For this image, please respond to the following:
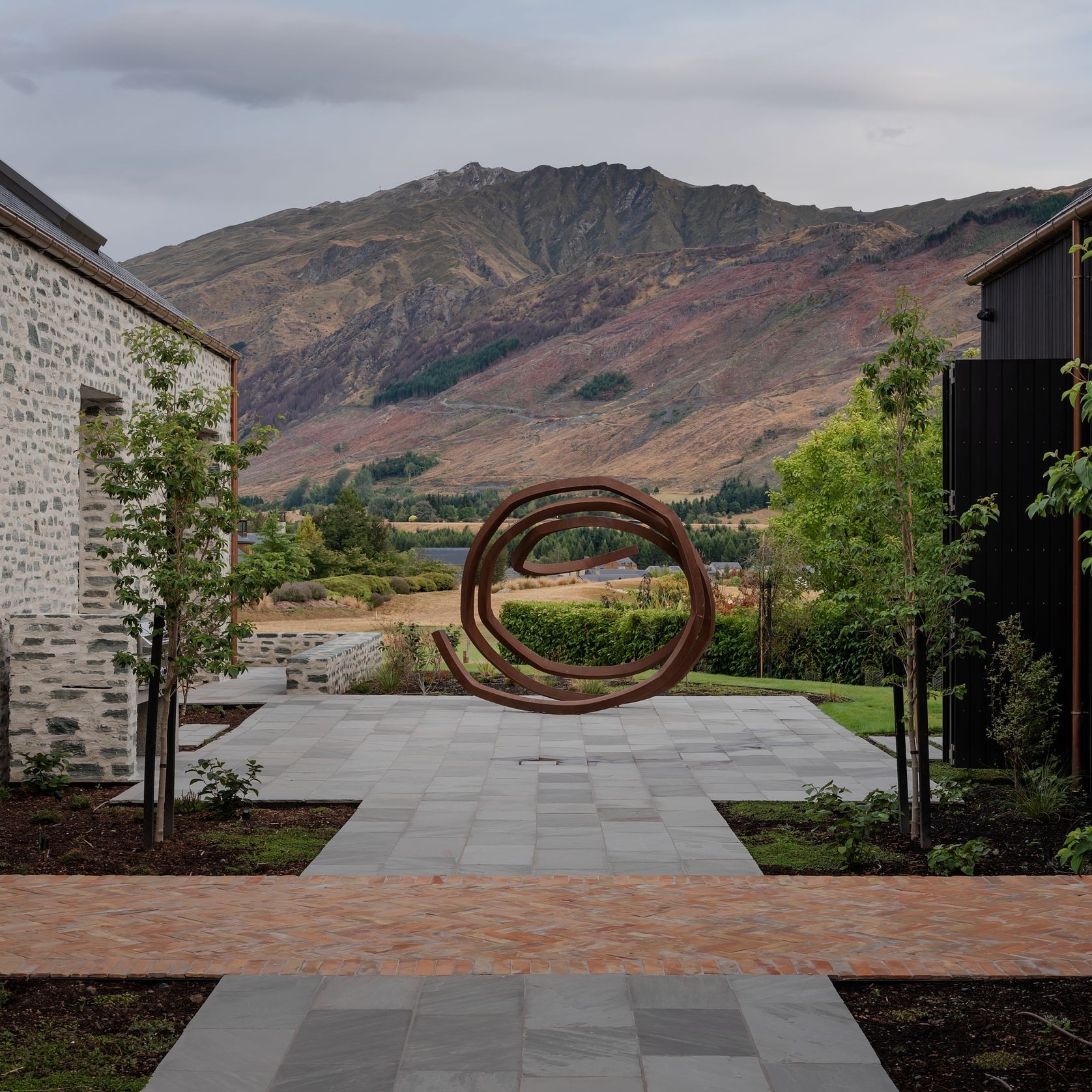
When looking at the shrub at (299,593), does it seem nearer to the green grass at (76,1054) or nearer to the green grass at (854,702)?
the green grass at (854,702)

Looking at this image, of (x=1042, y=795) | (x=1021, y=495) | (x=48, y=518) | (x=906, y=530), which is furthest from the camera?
(x=48, y=518)

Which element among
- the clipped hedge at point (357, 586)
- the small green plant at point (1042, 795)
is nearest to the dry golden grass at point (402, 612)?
the clipped hedge at point (357, 586)

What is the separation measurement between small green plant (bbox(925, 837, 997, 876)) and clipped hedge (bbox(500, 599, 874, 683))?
31.1 ft

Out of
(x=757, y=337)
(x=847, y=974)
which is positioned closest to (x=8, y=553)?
(x=847, y=974)

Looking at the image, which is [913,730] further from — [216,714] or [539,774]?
[216,714]

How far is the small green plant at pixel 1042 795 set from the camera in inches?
298

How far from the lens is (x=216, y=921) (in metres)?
5.45

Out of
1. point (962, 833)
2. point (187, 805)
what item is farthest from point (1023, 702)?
point (187, 805)

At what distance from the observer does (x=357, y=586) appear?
28.0 meters

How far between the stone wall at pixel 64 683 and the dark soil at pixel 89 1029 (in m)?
4.30

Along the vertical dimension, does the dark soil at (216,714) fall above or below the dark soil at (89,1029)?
above

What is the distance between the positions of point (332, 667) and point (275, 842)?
6.56 m

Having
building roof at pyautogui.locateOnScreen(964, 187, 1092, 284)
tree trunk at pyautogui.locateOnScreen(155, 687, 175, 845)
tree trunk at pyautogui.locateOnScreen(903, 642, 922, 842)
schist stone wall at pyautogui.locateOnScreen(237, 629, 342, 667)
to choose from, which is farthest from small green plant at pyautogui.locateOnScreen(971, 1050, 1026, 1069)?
schist stone wall at pyautogui.locateOnScreen(237, 629, 342, 667)

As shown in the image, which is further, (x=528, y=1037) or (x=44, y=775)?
(x=44, y=775)
